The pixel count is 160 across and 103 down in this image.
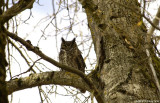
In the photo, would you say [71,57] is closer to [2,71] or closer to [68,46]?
[68,46]

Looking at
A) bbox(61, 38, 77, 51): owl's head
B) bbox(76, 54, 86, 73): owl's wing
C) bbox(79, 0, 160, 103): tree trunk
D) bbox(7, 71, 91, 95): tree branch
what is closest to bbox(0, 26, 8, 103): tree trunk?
bbox(79, 0, 160, 103): tree trunk

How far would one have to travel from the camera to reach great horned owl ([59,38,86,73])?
5.32 metres

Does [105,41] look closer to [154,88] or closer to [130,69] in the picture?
[130,69]

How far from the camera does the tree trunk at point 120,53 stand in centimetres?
229

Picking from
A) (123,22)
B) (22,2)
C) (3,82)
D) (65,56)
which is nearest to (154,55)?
(123,22)

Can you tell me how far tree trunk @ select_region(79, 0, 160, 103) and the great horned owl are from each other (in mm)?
2354

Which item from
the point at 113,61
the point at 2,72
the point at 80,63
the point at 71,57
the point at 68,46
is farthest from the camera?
the point at 68,46

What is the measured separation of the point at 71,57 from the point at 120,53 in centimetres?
300

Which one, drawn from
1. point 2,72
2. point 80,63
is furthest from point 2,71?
point 80,63

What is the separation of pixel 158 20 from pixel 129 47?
3.07ft

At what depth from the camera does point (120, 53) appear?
2.53 meters

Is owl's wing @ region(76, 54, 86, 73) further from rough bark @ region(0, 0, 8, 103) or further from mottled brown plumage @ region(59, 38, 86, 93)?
rough bark @ region(0, 0, 8, 103)

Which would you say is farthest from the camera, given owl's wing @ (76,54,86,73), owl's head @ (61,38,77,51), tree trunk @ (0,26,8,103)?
owl's head @ (61,38,77,51)

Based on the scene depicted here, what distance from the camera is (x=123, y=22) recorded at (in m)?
2.76
